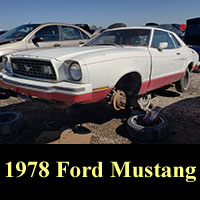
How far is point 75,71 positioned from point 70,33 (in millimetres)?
4006

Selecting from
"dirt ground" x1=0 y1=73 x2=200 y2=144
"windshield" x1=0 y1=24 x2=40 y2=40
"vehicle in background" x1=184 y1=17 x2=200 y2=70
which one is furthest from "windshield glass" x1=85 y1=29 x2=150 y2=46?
"vehicle in background" x1=184 y1=17 x2=200 y2=70

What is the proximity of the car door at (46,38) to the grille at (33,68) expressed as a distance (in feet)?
7.03

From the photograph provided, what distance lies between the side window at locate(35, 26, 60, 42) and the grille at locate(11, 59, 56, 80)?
253cm

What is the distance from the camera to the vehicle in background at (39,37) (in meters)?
4.86

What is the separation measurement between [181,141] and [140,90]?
980mm

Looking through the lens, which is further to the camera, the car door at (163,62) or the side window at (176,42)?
the side window at (176,42)

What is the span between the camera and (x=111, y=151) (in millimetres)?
2633

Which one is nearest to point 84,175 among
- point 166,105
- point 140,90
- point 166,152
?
point 166,152

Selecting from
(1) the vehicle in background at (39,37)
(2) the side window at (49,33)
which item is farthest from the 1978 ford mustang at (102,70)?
(2) the side window at (49,33)

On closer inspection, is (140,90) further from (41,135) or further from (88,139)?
(41,135)

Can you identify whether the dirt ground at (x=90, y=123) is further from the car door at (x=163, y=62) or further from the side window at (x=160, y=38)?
the side window at (x=160, y=38)

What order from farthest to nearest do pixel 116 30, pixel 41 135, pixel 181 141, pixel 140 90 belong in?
pixel 116 30 < pixel 140 90 < pixel 41 135 < pixel 181 141

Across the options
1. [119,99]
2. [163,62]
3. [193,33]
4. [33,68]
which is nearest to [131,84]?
[119,99]

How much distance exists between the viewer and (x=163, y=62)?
3734 mm
